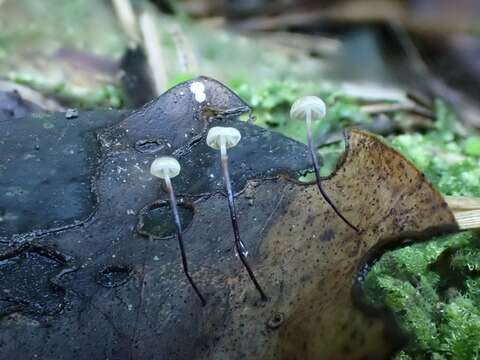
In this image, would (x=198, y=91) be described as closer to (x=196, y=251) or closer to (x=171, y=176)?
(x=171, y=176)

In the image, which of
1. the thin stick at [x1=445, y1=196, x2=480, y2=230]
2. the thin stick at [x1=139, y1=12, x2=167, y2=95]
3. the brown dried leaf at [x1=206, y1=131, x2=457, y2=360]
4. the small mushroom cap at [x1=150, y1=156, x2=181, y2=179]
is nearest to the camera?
the brown dried leaf at [x1=206, y1=131, x2=457, y2=360]

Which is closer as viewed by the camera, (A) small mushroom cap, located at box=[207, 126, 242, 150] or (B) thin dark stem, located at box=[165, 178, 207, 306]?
(B) thin dark stem, located at box=[165, 178, 207, 306]

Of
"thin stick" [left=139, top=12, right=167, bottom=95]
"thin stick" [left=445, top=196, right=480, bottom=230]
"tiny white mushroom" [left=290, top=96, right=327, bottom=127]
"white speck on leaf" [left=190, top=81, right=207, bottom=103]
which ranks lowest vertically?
"thin stick" [left=139, top=12, right=167, bottom=95]

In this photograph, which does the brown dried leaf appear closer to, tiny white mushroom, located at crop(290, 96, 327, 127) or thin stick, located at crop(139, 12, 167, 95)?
tiny white mushroom, located at crop(290, 96, 327, 127)

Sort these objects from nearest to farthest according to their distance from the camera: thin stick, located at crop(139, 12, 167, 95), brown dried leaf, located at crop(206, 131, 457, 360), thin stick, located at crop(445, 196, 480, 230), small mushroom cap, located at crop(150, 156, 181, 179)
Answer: brown dried leaf, located at crop(206, 131, 457, 360), small mushroom cap, located at crop(150, 156, 181, 179), thin stick, located at crop(445, 196, 480, 230), thin stick, located at crop(139, 12, 167, 95)

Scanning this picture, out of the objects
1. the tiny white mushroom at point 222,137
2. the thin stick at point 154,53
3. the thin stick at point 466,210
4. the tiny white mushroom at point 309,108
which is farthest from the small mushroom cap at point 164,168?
the thin stick at point 154,53

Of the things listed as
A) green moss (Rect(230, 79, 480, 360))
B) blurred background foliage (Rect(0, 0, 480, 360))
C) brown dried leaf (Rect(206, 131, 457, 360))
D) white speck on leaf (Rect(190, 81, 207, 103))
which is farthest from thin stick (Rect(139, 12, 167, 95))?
brown dried leaf (Rect(206, 131, 457, 360))

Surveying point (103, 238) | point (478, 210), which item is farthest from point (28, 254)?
point (478, 210)

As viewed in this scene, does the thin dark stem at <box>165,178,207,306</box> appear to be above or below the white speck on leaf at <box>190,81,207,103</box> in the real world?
below
